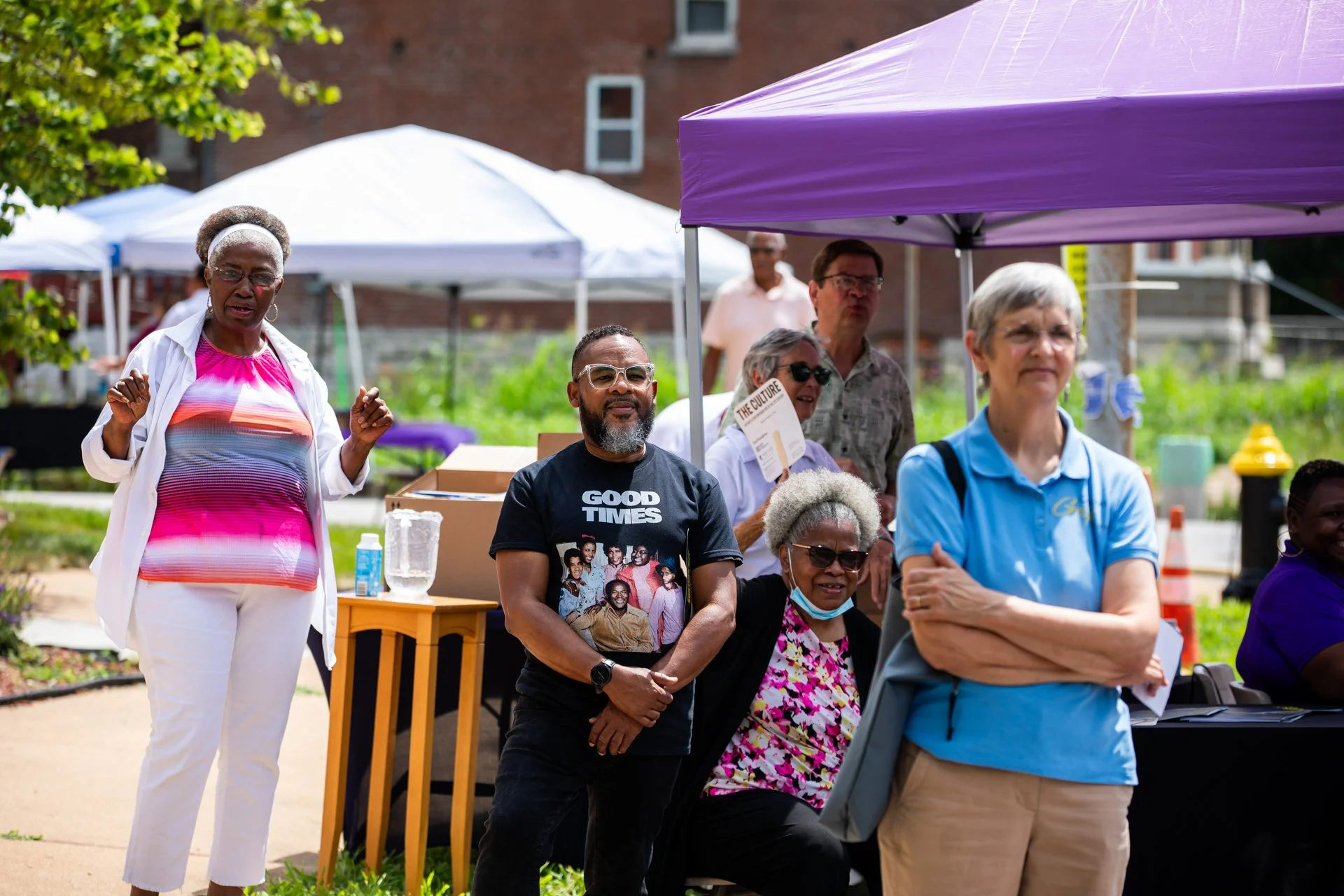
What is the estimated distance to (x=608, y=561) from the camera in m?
3.88

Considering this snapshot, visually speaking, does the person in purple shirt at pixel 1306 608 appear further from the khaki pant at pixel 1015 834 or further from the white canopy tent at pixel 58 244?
the white canopy tent at pixel 58 244

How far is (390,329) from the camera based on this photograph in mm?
26750

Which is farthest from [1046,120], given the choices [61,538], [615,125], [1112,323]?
→ [615,125]

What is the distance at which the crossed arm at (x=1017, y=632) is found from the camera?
9.65 feet

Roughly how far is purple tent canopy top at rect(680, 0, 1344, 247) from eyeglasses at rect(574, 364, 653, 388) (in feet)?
2.66

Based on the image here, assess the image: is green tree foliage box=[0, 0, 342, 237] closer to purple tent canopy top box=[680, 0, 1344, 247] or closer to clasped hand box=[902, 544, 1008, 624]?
purple tent canopy top box=[680, 0, 1344, 247]

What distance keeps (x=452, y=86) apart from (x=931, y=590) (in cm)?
2475

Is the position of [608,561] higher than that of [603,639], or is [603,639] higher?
[608,561]

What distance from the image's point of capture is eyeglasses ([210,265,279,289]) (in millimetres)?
4223

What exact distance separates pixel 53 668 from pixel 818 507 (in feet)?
17.4

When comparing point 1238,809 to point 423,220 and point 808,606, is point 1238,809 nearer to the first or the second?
point 808,606

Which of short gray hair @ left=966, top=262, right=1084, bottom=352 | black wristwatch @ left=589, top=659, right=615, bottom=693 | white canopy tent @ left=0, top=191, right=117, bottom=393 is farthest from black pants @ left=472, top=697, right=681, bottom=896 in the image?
white canopy tent @ left=0, top=191, right=117, bottom=393

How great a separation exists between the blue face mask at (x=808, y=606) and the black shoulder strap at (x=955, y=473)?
1283mm

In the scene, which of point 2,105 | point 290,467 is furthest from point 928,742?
point 2,105
